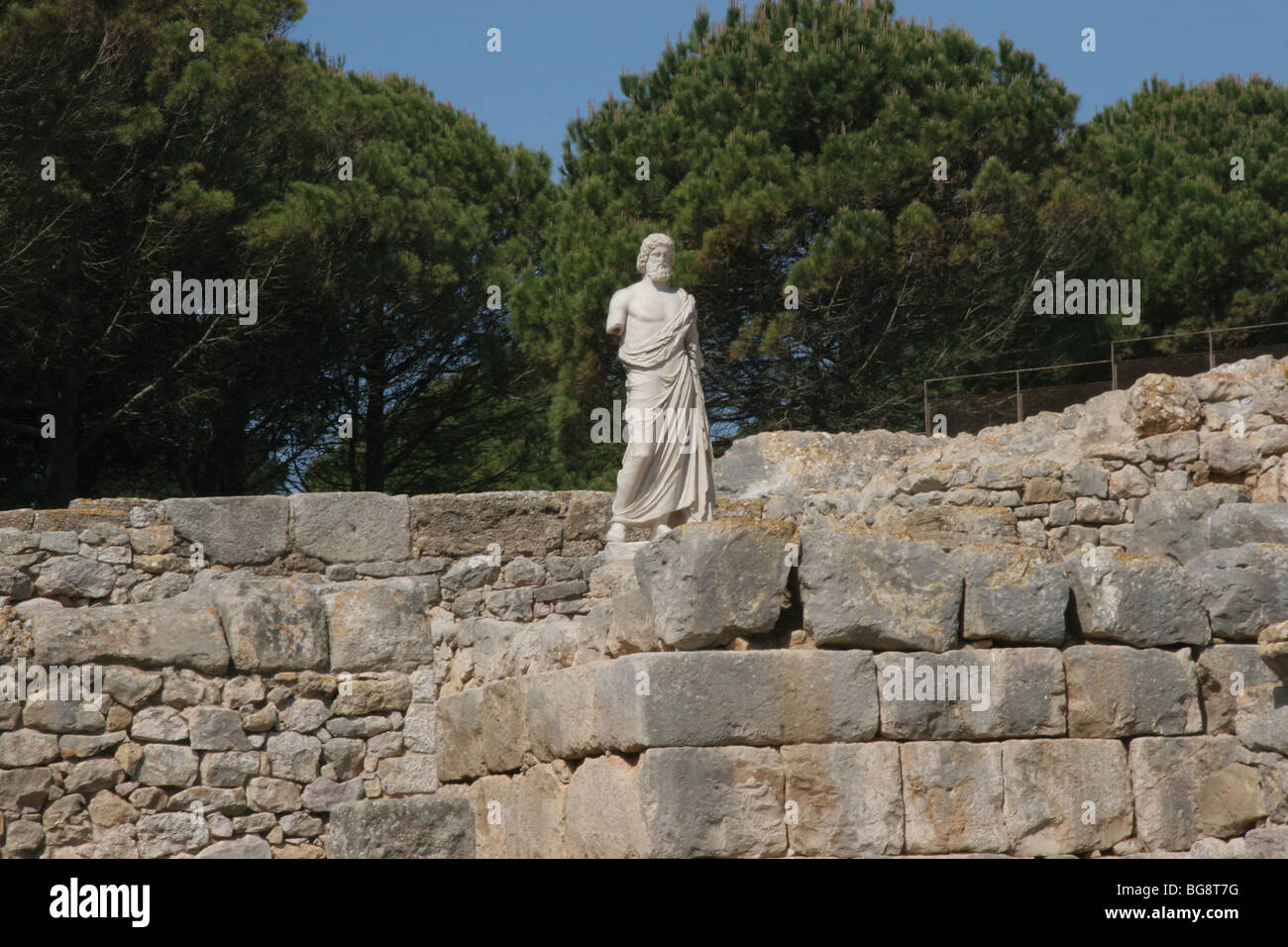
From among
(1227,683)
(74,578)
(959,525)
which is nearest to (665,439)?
(959,525)

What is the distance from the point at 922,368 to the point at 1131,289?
10.1 feet

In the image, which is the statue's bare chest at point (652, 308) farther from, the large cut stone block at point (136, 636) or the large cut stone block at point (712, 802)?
the large cut stone block at point (712, 802)

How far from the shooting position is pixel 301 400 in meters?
18.0

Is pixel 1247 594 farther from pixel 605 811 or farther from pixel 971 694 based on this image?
pixel 605 811

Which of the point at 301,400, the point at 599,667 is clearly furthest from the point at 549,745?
the point at 301,400

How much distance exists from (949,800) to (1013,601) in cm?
85

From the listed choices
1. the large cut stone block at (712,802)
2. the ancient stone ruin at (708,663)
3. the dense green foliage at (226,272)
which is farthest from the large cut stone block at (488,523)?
the dense green foliage at (226,272)

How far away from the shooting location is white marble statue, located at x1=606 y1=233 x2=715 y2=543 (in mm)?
8688

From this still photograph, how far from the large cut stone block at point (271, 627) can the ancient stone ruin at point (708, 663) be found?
16mm

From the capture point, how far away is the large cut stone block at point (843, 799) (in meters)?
6.07

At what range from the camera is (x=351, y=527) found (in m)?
9.92

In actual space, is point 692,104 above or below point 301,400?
above
